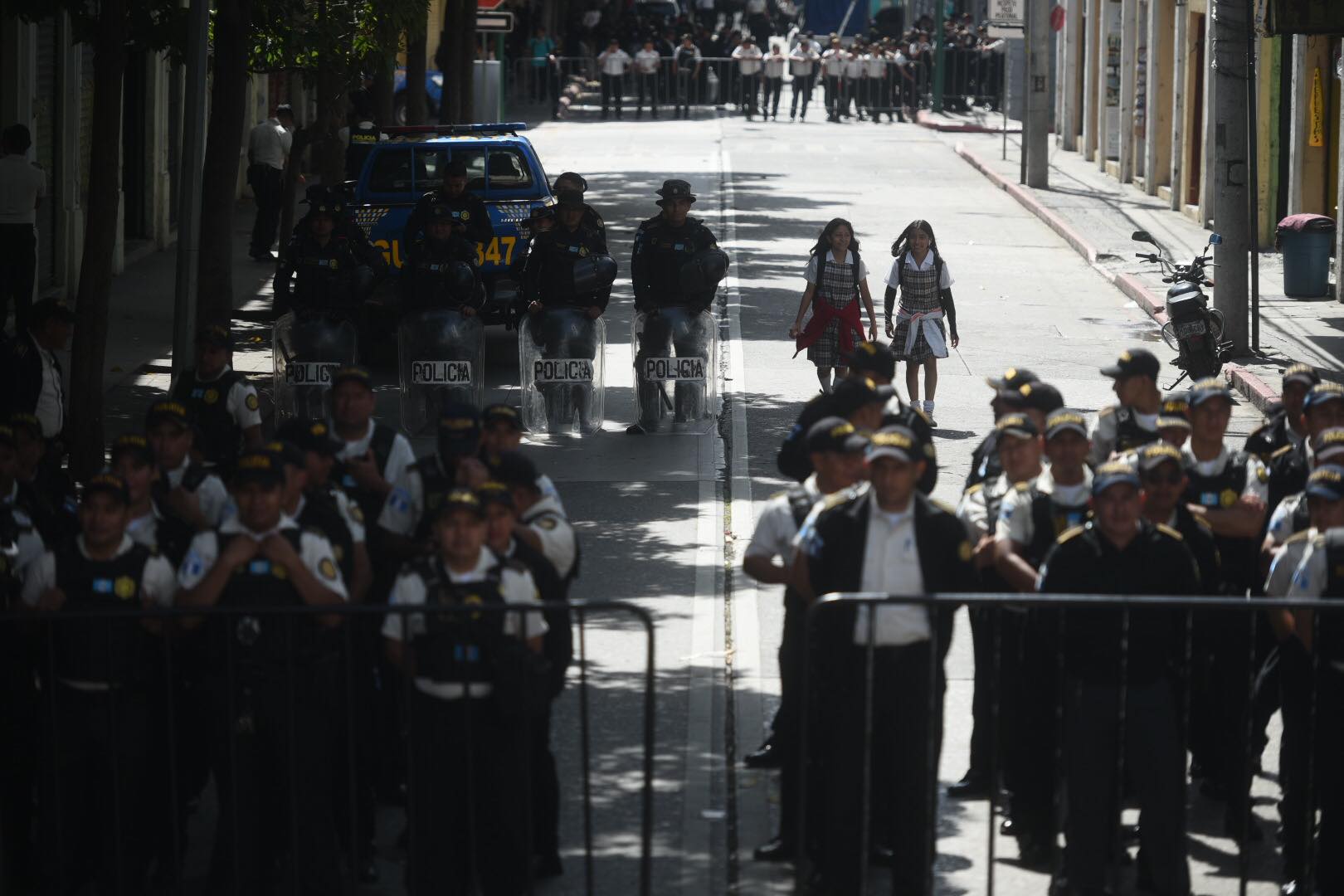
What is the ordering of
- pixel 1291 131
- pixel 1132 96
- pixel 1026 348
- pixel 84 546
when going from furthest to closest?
pixel 1132 96, pixel 1291 131, pixel 1026 348, pixel 84 546

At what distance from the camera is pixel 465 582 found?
6.37 m

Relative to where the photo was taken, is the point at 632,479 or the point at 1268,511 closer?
the point at 1268,511

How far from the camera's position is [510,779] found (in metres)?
6.43

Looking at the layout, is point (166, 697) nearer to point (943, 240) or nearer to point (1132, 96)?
point (943, 240)

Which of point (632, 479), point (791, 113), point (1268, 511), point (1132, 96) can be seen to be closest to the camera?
point (1268, 511)

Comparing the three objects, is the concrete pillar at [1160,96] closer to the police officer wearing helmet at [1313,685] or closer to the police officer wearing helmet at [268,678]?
the police officer wearing helmet at [1313,685]

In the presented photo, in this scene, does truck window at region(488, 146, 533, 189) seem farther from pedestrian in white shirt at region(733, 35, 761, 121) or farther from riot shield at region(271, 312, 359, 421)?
pedestrian in white shirt at region(733, 35, 761, 121)

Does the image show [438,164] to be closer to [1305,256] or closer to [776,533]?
[1305,256]

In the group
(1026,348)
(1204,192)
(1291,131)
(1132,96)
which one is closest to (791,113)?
(1132,96)

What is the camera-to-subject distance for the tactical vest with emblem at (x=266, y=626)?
6484 mm

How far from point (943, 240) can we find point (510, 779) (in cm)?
2172

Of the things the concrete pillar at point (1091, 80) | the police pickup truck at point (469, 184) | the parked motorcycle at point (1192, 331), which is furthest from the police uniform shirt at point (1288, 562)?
the concrete pillar at point (1091, 80)

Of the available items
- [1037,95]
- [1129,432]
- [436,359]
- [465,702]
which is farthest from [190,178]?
[1037,95]

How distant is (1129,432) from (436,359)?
7.20 m
